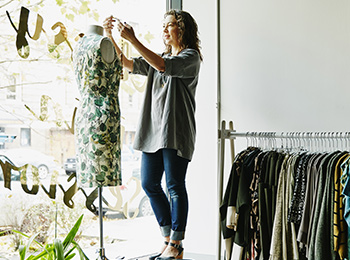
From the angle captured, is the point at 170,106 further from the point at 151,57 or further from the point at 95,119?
the point at 95,119

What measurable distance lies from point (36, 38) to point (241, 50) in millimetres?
1410

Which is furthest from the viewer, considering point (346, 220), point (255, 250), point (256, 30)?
point (256, 30)

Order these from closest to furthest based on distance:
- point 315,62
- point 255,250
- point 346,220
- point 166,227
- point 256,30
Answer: point 346,220 → point 255,250 → point 166,227 → point 315,62 → point 256,30

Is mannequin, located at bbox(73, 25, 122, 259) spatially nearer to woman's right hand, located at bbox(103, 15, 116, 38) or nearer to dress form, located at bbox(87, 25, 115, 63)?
dress form, located at bbox(87, 25, 115, 63)

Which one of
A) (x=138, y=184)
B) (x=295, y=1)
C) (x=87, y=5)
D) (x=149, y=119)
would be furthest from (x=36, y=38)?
(x=295, y=1)

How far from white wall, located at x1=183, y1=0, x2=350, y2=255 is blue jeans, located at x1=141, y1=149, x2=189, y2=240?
763 millimetres

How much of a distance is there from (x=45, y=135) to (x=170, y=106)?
801 mm

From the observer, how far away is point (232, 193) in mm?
2463

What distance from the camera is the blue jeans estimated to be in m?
2.48

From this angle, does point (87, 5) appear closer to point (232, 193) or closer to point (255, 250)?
point (232, 193)

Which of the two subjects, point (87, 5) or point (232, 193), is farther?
point (87, 5)

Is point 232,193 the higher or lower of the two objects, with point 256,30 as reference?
lower

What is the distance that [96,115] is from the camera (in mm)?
2139

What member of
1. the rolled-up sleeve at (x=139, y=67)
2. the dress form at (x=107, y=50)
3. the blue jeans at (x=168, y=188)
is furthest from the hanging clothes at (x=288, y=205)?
the dress form at (x=107, y=50)
